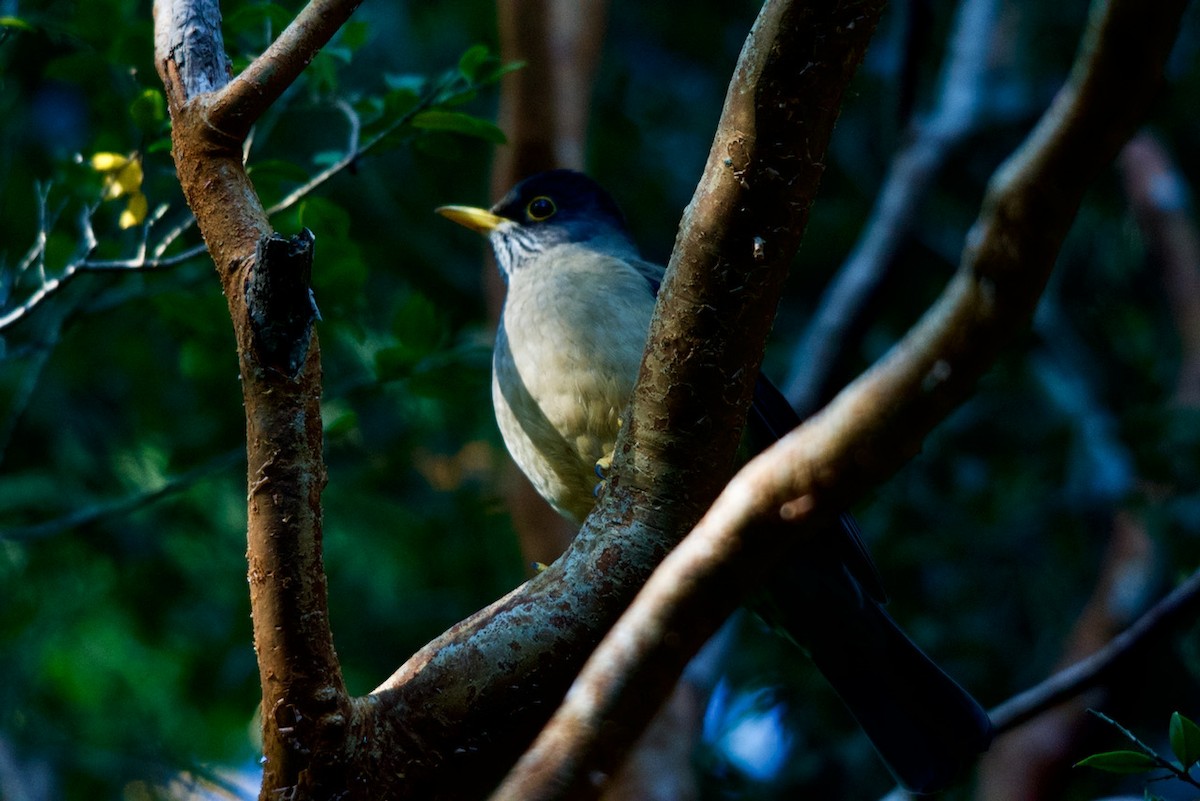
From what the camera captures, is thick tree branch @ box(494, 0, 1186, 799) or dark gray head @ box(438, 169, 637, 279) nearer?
thick tree branch @ box(494, 0, 1186, 799)

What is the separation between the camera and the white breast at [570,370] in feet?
14.4

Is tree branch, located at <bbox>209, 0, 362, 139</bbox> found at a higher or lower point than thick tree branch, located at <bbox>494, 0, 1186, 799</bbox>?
higher

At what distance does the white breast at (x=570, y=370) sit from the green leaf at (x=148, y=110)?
4.85 feet

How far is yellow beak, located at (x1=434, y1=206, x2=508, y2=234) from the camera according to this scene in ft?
19.3

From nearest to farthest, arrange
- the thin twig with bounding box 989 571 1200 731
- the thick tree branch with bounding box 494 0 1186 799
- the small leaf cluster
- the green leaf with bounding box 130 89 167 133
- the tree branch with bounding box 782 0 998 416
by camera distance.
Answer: the thick tree branch with bounding box 494 0 1186 799
the small leaf cluster
the green leaf with bounding box 130 89 167 133
the thin twig with bounding box 989 571 1200 731
the tree branch with bounding box 782 0 998 416

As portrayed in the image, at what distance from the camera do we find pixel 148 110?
3.93m

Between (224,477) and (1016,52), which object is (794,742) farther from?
(1016,52)

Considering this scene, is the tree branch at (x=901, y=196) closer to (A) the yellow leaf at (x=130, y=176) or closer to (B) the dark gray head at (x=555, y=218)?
(B) the dark gray head at (x=555, y=218)

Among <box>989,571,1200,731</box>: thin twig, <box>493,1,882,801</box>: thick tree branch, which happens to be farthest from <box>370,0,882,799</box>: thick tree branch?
<box>989,571,1200,731</box>: thin twig

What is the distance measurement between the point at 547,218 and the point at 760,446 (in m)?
1.93

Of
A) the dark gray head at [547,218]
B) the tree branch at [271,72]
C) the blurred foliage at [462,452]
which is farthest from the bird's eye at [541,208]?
the tree branch at [271,72]

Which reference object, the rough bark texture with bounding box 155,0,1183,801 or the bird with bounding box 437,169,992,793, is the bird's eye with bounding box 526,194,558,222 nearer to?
the bird with bounding box 437,169,992,793

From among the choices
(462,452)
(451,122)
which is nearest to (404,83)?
(451,122)

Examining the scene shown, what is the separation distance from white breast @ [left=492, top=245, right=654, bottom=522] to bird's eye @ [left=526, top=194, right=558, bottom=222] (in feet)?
3.11
